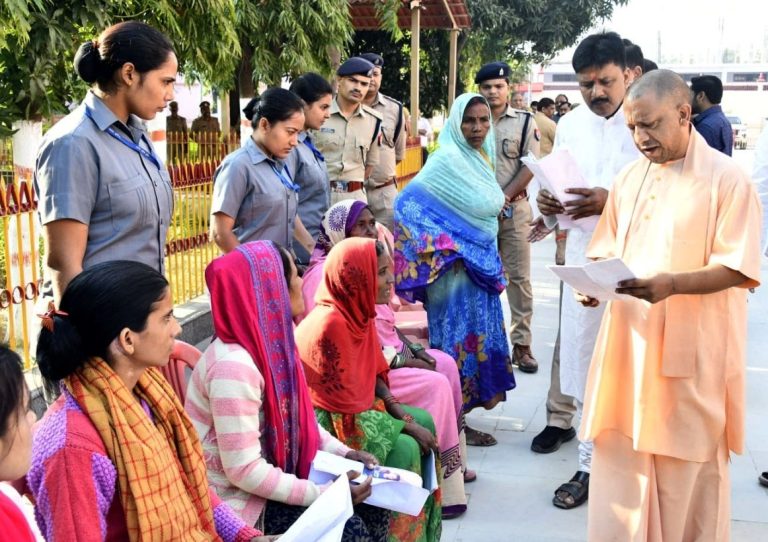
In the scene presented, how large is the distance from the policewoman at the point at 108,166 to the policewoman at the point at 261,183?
1019 millimetres

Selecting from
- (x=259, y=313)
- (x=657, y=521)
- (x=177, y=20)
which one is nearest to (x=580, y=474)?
(x=657, y=521)

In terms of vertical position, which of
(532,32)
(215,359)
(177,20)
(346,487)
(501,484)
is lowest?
(501,484)

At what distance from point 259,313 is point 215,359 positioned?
189mm

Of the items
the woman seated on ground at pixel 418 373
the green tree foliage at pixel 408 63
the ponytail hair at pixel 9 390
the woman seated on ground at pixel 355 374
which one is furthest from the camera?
the green tree foliage at pixel 408 63

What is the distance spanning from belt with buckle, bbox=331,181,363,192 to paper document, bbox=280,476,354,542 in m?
3.97

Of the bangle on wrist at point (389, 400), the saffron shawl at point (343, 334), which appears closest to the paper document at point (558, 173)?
the saffron shawl at point (343, 334)

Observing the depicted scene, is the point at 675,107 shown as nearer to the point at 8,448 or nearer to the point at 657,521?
the point at 657,521

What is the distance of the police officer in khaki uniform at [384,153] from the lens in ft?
22.9

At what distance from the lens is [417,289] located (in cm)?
488

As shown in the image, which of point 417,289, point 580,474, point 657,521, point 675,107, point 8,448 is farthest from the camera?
point 417,289

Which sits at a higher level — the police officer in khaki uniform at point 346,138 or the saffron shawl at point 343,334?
the police officer in khaki uniform at point 346,138

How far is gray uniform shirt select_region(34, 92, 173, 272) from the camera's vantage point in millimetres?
2826

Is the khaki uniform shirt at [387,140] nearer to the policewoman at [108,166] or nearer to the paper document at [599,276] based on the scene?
the paper document at [599,276]

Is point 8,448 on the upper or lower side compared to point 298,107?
lower
